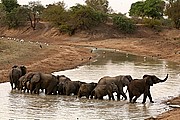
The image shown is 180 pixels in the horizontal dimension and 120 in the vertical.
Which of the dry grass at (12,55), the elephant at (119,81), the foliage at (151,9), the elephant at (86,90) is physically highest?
the foliage at (151,9)

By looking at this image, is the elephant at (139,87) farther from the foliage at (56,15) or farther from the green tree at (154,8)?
the green tree at (154,8)

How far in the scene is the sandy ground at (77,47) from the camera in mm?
34000

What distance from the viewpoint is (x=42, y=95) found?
2255 centimetres

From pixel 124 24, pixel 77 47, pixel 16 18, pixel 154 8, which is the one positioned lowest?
pixel 77 47

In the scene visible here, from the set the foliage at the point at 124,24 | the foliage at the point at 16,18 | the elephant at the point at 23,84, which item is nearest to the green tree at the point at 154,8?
the foliage at the point at 124,24

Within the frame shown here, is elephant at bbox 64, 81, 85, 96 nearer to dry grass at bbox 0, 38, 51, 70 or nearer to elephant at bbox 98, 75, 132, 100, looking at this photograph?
elephant at bbox 98, 75, 132, 100

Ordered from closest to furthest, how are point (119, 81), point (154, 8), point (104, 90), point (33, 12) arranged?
point (104, 90)
point (119, 81)
point (33, 12)
point (154, 8)

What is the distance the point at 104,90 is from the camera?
69.6 ft

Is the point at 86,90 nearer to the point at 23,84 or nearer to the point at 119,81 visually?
the point at 119,81

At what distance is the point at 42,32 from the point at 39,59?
4639cm

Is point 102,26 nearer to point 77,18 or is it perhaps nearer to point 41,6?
point 77,18

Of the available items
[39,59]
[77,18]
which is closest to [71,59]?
[39,59]

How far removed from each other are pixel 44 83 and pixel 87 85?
2.42 metres

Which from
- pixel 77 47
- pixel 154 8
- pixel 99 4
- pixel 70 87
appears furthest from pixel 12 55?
pixel 99 4
